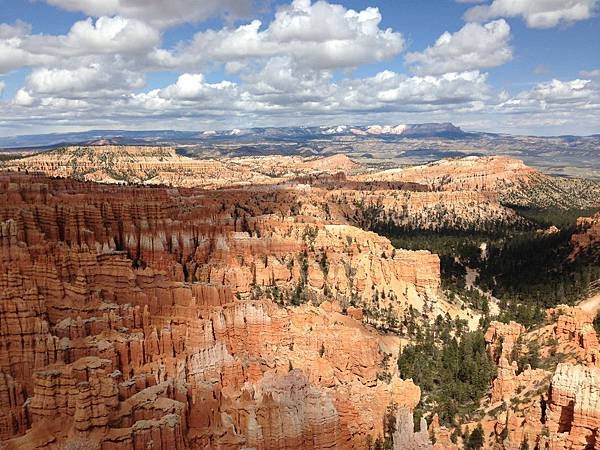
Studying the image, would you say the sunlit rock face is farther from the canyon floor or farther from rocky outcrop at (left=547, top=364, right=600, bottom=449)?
rocky outcrop at (left=547, top=364, right=600, bottom=449)

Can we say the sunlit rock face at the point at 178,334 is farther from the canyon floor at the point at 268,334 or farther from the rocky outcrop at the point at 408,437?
the rocky outcrop at the point at 408,437

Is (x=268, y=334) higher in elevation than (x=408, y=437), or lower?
higher

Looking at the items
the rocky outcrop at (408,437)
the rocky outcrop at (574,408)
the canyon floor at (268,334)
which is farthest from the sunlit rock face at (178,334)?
the rocky outcrop at (574,408)

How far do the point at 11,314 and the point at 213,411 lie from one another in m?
13.6

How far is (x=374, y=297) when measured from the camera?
59.1 metres

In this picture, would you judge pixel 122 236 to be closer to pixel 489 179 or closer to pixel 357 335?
pixel 357 335

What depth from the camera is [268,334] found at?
37.4 m

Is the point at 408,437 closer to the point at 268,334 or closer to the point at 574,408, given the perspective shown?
the point at 574,408

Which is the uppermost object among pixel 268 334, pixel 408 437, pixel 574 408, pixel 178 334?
pixel 178 334

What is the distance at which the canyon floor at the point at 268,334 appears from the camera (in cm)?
2656

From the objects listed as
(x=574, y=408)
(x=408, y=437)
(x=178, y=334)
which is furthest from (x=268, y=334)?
(x=574, y=408)

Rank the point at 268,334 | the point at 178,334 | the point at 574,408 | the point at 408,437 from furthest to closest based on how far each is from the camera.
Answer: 1. the point at 268,334
2. the point at 178,334
3. the point at 574,408
4. the point at 408,437

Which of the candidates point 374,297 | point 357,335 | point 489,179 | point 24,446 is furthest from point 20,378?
point 489,179

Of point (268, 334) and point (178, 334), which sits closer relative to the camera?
point (178, 334)
